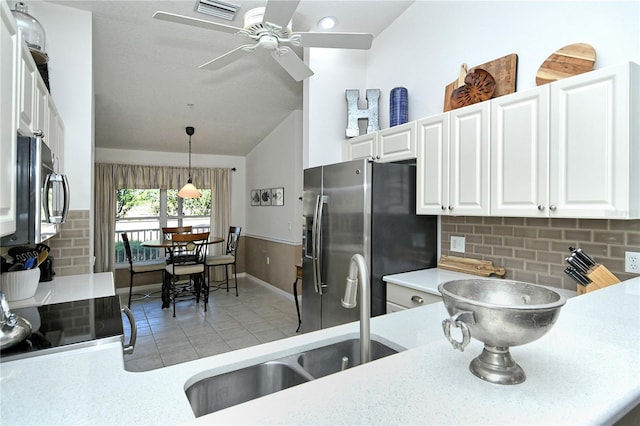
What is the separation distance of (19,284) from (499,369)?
7.44 ft

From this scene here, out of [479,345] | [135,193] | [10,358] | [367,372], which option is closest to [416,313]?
[479,345]

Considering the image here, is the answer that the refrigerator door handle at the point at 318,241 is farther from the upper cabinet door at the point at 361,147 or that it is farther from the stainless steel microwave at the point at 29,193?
the stainless steel microwave at the point at 29,193

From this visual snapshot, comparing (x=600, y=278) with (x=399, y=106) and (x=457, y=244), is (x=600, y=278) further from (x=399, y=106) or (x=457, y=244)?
(x=399, y=106)

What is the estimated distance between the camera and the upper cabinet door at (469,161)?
220 centimetres

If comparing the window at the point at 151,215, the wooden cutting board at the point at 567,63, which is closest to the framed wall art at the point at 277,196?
the window at the point at 151,215

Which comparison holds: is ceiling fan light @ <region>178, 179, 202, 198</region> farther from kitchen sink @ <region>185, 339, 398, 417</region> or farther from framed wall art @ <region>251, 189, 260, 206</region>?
kitchen sink @ <region>185, 339, 398, 417</region>

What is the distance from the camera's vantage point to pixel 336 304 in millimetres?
2705

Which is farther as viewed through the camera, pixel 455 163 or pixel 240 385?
pixel 455 163

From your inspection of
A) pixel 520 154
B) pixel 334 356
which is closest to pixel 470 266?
pixel 520 154

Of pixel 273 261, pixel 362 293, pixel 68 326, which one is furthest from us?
pixel 273 261

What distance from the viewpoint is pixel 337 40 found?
6.87 feet

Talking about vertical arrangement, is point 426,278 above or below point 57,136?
below

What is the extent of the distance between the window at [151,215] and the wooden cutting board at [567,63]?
544 cm

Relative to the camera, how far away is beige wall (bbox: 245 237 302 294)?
5.05 m
